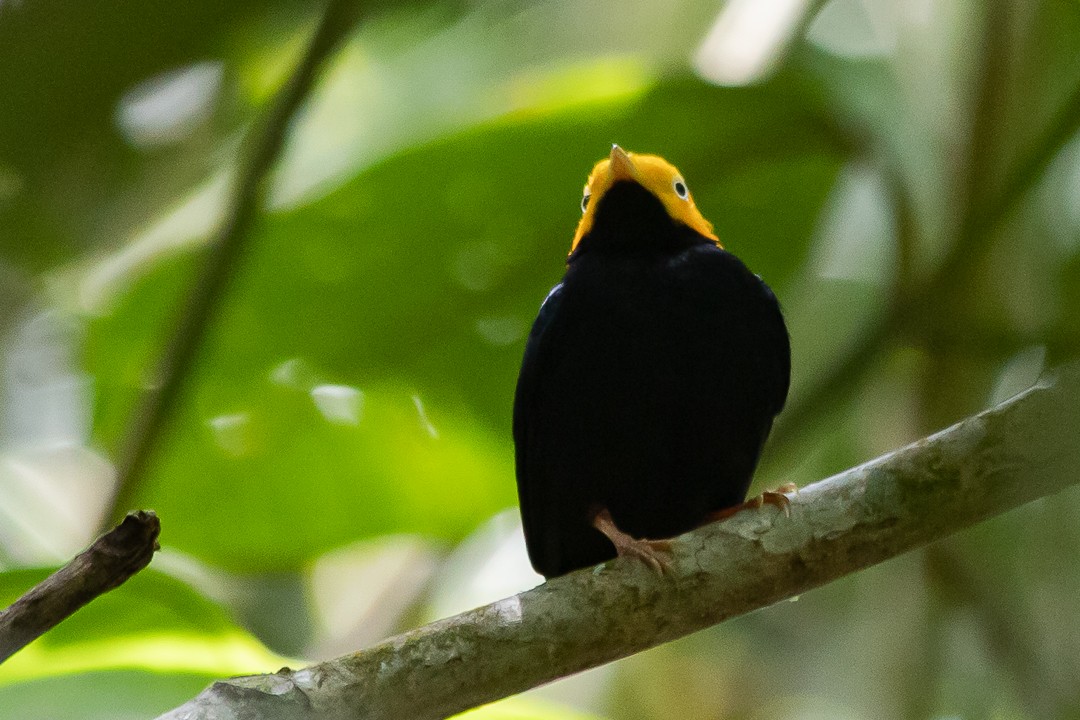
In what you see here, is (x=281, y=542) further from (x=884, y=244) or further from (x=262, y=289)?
(x=884, y=244)

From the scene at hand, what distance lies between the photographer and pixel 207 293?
3664 mm

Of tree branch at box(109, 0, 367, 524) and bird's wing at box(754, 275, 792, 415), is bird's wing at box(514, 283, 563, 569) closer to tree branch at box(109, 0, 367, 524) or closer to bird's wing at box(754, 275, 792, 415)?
bird's wing at box(754, 275, 792, 415)

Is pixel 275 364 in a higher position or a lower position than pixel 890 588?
higher

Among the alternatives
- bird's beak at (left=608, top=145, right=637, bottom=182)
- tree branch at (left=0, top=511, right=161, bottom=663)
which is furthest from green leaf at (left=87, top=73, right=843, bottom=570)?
tree branch at (left=0, top=511, right=161, bottom=663)

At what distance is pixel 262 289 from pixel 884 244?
2.20 meters

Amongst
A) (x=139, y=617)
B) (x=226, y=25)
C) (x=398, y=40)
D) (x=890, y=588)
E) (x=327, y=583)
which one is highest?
(x=226, y=25)

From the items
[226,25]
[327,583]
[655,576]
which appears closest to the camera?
[226,25]

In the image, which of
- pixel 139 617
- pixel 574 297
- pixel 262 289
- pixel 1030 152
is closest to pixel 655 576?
pixel 574 297

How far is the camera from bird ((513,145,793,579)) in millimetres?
3637

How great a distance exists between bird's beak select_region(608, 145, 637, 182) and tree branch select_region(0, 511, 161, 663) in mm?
2367

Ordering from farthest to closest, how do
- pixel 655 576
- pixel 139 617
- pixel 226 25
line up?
pixel 139 617 < pixel 655 576 < pixel 226 25

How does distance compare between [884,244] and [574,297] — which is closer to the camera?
[574,297]

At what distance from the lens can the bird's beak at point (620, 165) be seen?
152 inches

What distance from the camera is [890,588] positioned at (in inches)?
156
